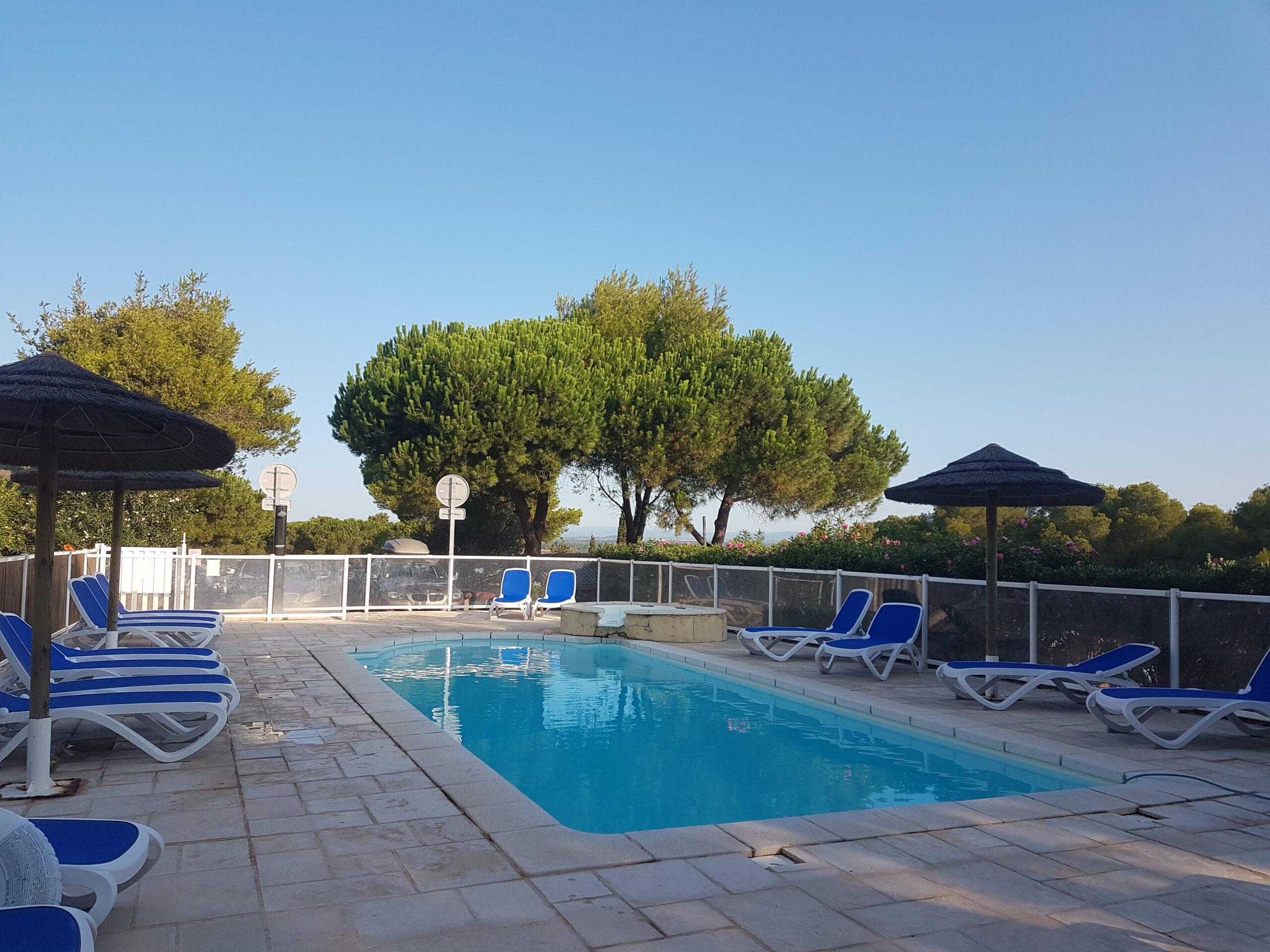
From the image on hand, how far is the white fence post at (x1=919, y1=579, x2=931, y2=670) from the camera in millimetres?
10609

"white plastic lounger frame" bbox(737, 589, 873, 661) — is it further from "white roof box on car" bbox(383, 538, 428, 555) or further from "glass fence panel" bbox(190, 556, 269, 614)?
"white roof box on car" bbox(383, 538, 428, 555)

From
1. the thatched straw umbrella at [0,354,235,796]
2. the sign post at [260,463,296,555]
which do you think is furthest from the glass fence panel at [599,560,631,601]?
the thatched straw umbrella at [0,354,235,796]

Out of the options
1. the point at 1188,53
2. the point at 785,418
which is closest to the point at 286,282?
the point at 785,418

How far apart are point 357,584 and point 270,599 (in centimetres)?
150

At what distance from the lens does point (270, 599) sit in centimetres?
1545

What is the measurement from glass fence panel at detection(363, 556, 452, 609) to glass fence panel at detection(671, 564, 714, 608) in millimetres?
4453

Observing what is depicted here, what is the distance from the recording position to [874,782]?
624cm

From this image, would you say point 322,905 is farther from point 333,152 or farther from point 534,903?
point 333,152

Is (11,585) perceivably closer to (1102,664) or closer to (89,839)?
(89,839)

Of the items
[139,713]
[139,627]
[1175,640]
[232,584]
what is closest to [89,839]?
[139,713]

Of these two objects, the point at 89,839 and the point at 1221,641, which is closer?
the point at 89,839

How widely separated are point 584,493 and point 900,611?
55.8ft

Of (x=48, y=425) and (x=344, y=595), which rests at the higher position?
(x=48, y=425)

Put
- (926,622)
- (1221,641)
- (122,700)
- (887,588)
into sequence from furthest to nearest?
(887,588)
(926,622)
(1221,641)
(122,700)
